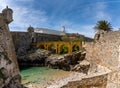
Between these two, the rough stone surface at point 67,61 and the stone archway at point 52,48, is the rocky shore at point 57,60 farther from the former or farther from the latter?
the stone archway at point 52,48

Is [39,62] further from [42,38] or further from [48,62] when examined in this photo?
[42,38]

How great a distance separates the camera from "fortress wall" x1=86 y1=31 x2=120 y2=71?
20578mm

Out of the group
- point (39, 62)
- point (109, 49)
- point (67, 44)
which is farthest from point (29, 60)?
point (109, 49)

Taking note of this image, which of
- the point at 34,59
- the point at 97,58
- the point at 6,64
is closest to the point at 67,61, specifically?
the point at 34,59

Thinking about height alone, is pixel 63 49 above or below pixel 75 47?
below

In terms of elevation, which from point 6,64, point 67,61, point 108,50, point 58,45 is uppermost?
point 108,50

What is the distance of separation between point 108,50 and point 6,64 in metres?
12.7

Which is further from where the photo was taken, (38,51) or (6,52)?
(38,51)

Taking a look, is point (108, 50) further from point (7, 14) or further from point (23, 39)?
point (23, 39)

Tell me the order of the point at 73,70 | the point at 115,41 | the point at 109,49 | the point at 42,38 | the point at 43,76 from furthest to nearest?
1. the point at 42,38
2. the point at 73,70
3. the point at 43,76
4. the point at 109,49
5. the point at 115,41

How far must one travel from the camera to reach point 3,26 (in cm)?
1402

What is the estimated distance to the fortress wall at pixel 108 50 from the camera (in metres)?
20.6

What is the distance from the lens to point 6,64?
42.2ft

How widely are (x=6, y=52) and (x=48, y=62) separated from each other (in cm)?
2793
